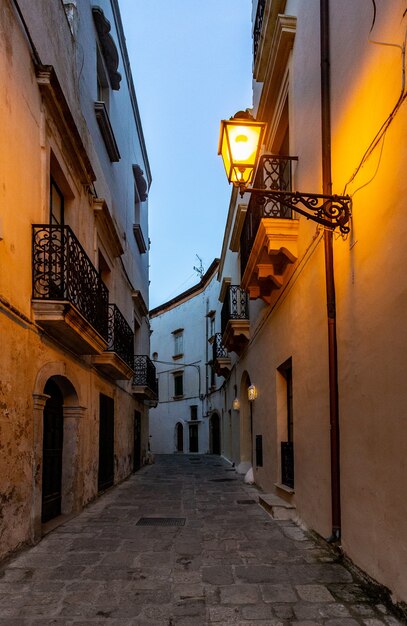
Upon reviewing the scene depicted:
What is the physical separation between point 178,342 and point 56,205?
26.8m

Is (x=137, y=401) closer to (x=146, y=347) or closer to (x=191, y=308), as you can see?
(x=146, y=347)

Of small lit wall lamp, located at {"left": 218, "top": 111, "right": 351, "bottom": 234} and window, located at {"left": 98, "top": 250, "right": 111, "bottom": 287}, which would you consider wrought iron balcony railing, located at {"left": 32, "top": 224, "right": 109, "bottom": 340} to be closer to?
window, located at {"left": 98, "top": 250, "right": 111, "bottom": 287}

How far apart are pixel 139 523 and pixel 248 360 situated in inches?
257

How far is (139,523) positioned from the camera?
719cm

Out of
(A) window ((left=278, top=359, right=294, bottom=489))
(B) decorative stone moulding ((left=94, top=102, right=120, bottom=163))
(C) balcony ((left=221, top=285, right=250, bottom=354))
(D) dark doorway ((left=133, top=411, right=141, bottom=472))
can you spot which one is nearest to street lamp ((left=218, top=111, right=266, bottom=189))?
(A) window ((left=278, top=359, right=294, bottom=489))

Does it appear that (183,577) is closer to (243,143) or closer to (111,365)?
(243,143)

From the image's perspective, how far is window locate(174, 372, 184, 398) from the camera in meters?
33.6

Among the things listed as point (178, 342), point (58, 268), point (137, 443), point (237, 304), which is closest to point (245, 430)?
point (237, 304)

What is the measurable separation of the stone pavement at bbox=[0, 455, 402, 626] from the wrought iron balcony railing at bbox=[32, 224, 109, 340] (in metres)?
2.75

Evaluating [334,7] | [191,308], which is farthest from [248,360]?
[191,308]

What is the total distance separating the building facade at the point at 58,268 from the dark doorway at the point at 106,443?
1.6 inches

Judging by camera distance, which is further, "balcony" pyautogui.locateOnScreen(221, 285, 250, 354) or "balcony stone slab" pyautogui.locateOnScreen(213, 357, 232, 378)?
"balcony stone slab" pyautogui.locateOnScreen(213, 357, 232, 378)

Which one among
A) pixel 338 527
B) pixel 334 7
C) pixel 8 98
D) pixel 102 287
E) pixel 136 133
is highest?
pixel 136 133

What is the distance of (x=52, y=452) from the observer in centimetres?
749
